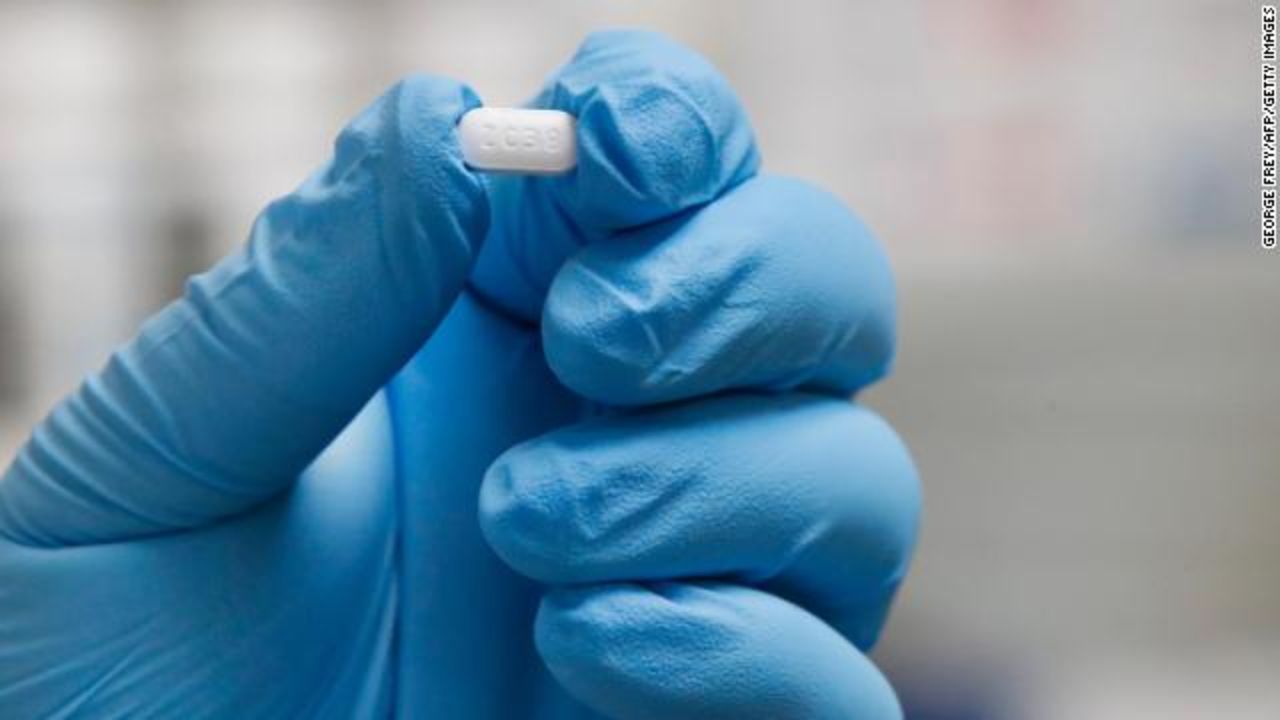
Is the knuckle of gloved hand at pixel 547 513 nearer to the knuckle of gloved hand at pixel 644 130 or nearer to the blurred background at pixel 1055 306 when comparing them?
the knuckle of gloved hand at pixel 644 130

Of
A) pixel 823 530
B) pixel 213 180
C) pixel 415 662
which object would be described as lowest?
pixel 213 180

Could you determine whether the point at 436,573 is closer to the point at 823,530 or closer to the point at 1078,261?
the point at 823,530

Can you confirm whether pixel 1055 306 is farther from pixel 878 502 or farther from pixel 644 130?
pixel 644 130

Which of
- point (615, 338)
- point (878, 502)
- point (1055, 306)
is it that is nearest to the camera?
point (615, 338)

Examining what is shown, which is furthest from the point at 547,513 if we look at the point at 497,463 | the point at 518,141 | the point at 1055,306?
the point at 1055,306

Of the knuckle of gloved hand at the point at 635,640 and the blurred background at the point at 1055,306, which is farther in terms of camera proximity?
the blurred background at the point at 1055,306

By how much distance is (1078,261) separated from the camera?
6.64ft

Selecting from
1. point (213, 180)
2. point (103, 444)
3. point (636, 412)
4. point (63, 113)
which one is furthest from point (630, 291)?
point (63, 113)

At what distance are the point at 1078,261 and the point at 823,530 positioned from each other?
57.7 inches

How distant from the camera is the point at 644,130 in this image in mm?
635

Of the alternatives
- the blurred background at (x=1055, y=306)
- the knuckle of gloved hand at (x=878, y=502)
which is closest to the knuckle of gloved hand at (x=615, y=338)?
the knuckle of gloved hand at (x=878, y=502)

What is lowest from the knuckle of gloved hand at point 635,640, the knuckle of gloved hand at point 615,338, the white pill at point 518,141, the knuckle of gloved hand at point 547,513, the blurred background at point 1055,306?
the blurred background at point 1055,306

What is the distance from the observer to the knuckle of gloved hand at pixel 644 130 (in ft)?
2.08

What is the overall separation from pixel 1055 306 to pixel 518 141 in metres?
1.55
